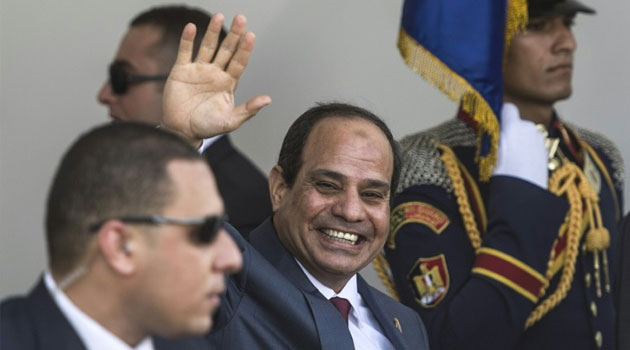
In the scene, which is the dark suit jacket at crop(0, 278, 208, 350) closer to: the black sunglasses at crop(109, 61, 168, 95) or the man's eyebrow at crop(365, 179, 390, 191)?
the man's eyebrow at crop(365, 179, 390, 191)

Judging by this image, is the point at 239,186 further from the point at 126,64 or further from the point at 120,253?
the point at 120,253

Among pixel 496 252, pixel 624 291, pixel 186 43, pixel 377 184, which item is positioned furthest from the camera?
pixel 496 252

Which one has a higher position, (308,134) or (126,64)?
(308,134)

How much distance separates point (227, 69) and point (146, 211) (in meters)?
0.75

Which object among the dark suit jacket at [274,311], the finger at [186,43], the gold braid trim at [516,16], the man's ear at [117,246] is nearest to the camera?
the man's ear at [117,246]

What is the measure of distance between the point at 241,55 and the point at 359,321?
2.27 ft

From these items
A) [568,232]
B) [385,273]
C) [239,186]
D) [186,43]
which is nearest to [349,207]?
[186,43]

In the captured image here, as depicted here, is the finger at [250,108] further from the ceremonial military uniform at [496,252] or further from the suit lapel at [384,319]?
the ceremonial military uniform at [496,252]

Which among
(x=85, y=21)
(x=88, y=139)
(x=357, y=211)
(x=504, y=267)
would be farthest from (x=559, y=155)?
(x=88, y=139)

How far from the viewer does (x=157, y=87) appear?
371cm

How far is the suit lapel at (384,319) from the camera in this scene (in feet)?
8.96

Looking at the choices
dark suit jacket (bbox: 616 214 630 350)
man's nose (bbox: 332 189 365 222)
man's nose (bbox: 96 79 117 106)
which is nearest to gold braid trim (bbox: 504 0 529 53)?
dark suit jacket (bbox: 616 214 630 350)

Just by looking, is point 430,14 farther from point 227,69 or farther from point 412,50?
point 227,69

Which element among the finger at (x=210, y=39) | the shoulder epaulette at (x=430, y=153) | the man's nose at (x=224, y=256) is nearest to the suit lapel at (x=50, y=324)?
the man's nose at (x=224, y=256)
